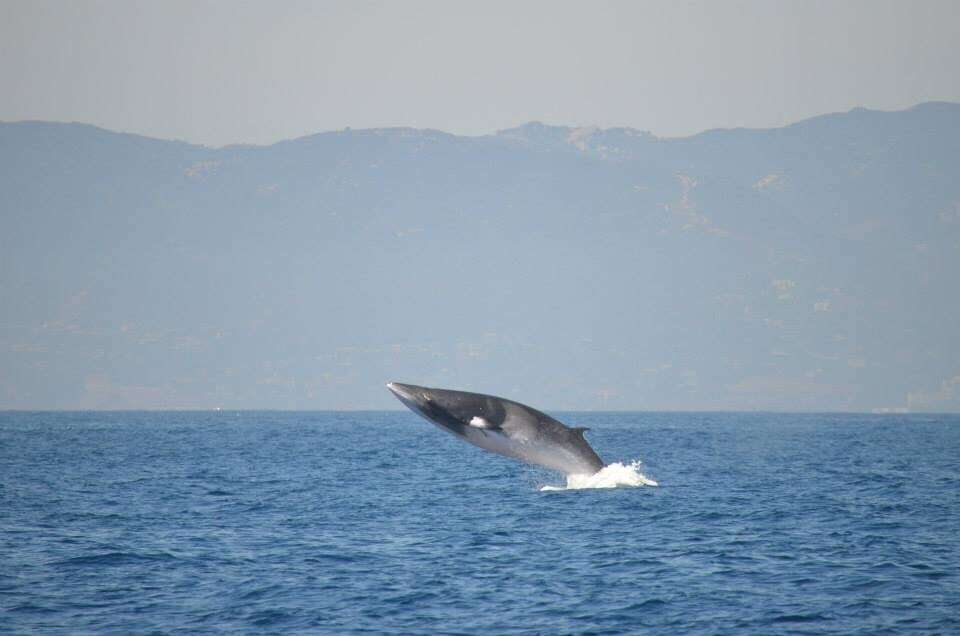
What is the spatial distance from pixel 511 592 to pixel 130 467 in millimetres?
44360

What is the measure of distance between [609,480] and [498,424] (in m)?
20.7

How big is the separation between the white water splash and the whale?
1078cm

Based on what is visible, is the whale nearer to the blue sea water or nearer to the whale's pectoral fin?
the whale's pectoral fin

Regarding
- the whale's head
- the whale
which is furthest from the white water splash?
the whale's head

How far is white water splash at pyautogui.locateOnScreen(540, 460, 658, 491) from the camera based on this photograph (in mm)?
48631

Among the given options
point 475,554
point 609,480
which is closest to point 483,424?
point 475,554

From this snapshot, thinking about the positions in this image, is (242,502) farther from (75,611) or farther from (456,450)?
(456,450)

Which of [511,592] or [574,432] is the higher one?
[574,432]

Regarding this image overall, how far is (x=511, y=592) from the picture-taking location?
2872 centimetres

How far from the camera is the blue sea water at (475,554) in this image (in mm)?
26484

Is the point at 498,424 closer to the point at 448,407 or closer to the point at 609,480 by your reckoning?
the point at 448,407

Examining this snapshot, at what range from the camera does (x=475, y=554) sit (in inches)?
1334

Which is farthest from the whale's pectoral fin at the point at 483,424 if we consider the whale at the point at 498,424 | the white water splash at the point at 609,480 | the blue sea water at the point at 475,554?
the white water splash at the point at 609,480

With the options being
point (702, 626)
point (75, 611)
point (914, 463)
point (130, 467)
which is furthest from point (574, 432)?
point (914, 463)
